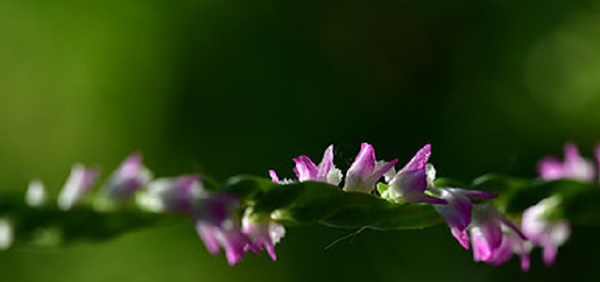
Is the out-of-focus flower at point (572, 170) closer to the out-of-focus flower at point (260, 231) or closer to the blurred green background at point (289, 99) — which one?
the out-of-focus flower at point (260, 231)

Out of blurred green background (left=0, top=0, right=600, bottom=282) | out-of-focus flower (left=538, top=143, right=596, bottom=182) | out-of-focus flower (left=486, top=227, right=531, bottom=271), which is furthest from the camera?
blurred green background (left=0, top=0, right=600, bottom=282)

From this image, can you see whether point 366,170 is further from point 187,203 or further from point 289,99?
point 289,99

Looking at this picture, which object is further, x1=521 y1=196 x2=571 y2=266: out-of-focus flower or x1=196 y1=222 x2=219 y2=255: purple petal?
x1=521 y1=196 x2=571 y2=266: out-of-focus flower

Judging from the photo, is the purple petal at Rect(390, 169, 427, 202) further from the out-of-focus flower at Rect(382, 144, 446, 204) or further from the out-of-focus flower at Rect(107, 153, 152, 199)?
the out-of-focus flower at Rect(107, 153, 152, 199)

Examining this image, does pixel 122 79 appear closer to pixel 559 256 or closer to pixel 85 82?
pixel 85 82

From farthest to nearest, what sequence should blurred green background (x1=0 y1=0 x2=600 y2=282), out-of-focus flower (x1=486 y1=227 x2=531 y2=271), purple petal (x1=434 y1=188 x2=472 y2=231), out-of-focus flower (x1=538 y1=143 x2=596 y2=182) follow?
blurred green background (x1=0 y1=0 x2=600 y2=282) < out-of-focus flower (x1=538 y1=143 x2=596 y2=182) < out-of-focus flower (x1=486 y1=227 x2=531 y2=271) < purple petal (x1=434 y1=188 x2=472 y2=231)

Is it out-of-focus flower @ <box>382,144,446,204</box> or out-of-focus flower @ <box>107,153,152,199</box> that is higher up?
out-of-focus flower @ <box>107,153,152,199</box>

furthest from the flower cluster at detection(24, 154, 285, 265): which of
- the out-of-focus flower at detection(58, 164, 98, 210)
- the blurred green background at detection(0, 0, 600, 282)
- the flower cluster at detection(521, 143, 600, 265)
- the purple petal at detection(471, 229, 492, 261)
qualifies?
the blurred green background at detection(0, 0, 600, 282)
